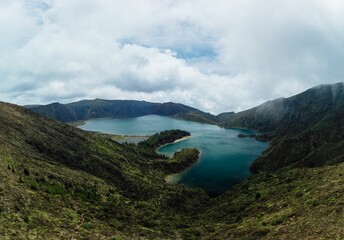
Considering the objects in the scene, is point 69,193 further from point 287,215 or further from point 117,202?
point 287,215

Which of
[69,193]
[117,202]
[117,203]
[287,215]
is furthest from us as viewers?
[117,202]

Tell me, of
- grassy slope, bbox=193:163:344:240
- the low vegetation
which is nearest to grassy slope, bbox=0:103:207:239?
the low vegetation

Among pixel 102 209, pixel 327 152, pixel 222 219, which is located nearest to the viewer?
pixel 102 209

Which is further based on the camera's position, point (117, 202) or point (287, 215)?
point (117, 202)

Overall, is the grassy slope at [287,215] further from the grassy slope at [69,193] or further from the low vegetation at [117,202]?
the grassy slope at [69,193]

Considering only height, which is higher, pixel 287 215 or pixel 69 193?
pixel 69 193

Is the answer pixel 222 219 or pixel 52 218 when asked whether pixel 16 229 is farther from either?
pixel 222 219

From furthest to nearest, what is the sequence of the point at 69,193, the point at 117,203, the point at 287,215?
the point at 117,203
the point at 69,193
the point at 287,215

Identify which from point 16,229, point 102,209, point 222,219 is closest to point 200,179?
point 222,219

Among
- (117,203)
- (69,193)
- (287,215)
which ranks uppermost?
(69,193)

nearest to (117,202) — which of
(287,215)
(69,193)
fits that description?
(69,193)

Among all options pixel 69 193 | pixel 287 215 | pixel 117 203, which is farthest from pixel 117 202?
pixel 287 215
